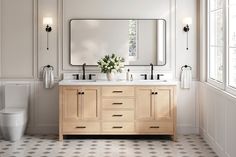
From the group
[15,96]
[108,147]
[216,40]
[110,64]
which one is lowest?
[108,147]

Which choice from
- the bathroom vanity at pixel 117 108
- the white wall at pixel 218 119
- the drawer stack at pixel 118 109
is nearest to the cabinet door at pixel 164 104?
the bathroom vanity at pixel 117 108

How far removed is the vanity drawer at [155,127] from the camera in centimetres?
675

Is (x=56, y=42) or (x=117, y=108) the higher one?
(x=56, y=42)

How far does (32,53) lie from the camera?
719 cm

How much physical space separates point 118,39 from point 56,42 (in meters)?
0.95

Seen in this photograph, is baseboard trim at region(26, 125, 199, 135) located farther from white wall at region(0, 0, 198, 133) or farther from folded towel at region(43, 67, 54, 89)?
folded towel at region(43, 67, 54, 89)

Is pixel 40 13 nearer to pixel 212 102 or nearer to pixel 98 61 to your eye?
pixel 98 61

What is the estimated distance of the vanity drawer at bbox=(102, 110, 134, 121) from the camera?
6.73 metres

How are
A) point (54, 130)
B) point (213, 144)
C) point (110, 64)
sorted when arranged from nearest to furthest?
point (213, 144), point (110, 64), point (54, 130)

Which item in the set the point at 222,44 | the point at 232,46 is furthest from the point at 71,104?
the point at 232,46

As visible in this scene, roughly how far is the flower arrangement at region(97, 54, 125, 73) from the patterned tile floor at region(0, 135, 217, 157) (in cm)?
101

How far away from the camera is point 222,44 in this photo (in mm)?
5820

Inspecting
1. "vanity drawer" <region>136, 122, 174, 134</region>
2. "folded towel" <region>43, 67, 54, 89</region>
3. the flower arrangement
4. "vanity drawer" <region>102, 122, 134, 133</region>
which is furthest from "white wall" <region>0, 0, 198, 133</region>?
"vanity drawer" <region>102, 122, 134, 133</region>

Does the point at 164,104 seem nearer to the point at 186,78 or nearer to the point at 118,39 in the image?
the point at 186,78
